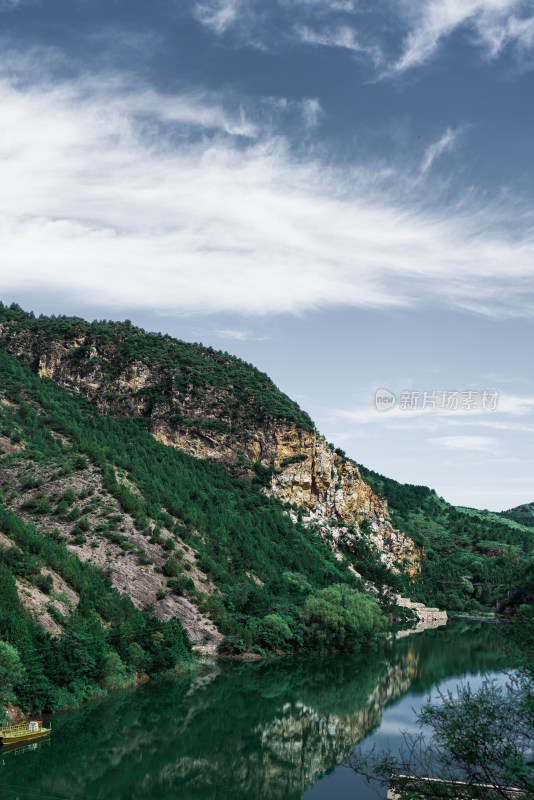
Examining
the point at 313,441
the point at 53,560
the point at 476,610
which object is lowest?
the point at 476,610

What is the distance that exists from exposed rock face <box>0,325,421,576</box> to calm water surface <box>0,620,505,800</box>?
6483 cm

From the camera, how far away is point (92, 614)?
→ 2067 inches

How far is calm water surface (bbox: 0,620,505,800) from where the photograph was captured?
1216 inches

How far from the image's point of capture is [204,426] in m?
129

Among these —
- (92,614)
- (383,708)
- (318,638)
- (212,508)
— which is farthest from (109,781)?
(212,508)

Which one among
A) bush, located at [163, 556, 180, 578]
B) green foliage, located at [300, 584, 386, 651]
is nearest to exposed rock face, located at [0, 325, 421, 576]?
green foliage, located at [300, 584, 386, 651]

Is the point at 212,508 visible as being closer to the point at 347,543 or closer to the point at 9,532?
the point at 347,543

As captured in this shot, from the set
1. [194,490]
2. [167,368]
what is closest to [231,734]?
[194,490]

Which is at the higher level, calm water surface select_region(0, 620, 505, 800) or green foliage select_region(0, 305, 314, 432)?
green foliage select_region(0, 305, 314, 432)

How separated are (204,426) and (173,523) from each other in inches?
1843

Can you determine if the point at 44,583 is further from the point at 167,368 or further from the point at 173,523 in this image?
the point at 167,368

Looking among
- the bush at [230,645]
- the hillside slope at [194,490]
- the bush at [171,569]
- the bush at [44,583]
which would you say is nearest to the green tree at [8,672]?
the hillside slope at [194,490]

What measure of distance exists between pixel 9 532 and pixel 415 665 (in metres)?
45.0

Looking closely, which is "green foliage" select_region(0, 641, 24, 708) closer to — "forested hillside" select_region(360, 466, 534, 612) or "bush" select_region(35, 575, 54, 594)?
"bush" select_region(35, 575, 54, 594)
